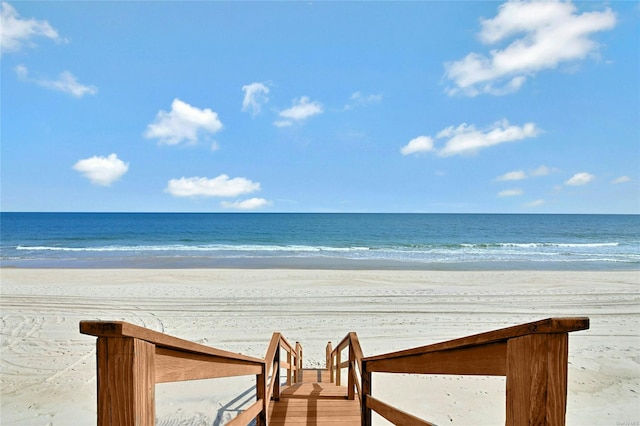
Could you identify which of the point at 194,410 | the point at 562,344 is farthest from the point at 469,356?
the point at 194,410

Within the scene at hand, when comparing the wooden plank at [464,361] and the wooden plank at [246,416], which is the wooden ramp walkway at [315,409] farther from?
the wooden plank at [464,361]

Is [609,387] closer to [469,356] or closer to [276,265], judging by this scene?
[469,356]

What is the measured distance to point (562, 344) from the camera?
0.94 m

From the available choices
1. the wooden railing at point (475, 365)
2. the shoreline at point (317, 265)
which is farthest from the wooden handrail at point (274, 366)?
the shoreline at point (317, 265)

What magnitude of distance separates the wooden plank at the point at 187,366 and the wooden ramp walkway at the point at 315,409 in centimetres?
181

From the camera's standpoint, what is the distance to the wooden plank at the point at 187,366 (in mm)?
1112

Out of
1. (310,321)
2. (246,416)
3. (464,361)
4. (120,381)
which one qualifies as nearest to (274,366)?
(246,416)

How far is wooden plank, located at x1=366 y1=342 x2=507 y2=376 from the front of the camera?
1.12 meters

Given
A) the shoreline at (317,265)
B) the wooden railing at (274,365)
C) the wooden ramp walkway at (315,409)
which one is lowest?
the shoreline at (317,265)

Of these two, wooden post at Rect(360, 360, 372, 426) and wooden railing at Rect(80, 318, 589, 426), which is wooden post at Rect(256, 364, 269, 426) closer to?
wooden post at Rect(360, 360, 372, 426)

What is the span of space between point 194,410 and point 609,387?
257 inches

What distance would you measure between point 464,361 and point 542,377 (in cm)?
35

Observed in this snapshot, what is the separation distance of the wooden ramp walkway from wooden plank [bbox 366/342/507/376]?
187 centimetres

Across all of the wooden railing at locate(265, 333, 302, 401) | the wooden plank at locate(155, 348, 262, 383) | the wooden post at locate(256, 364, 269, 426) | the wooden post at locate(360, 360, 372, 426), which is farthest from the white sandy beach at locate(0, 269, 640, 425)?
the wooden plank at locate(155, 348, 262, 383)
